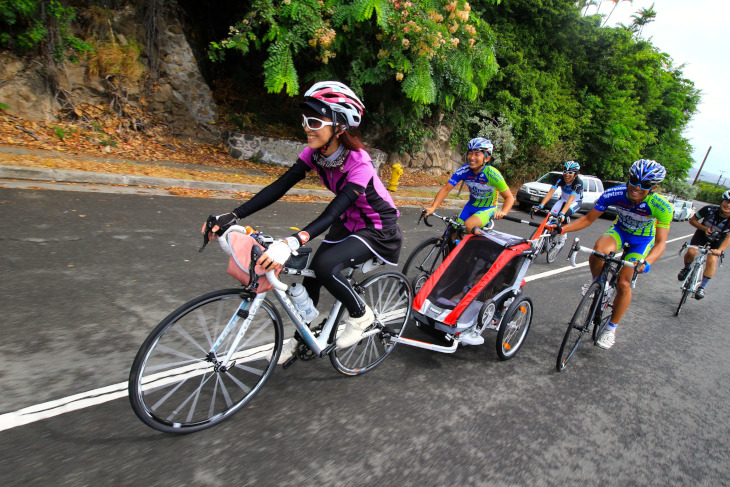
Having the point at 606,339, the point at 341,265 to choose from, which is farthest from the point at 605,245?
the point at 341,265

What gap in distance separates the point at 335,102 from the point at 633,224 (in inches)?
148

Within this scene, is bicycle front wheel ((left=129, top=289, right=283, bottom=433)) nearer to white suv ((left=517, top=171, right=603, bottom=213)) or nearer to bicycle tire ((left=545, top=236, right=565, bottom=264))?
bicycle tire ((left=545, top=236, right=565, bottom=264))

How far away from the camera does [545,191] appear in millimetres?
15625

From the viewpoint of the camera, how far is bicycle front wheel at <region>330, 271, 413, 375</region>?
129 inches

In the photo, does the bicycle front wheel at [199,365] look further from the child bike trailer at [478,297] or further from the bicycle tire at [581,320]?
the bicycle tire at [581,320]

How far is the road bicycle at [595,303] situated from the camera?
405cm

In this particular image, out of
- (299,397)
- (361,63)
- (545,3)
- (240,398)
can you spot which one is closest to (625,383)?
(299,397)

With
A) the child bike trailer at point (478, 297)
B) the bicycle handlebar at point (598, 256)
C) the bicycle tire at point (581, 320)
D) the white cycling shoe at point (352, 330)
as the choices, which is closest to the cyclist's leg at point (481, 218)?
the child bike trailer at point (478, 297)

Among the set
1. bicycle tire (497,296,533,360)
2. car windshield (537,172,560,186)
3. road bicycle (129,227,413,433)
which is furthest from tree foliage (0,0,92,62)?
car windshield (537,172,560,186)

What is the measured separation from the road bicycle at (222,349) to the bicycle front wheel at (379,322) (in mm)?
13

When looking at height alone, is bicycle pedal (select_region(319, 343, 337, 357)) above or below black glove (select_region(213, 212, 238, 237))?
below

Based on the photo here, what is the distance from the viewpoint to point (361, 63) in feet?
38.9

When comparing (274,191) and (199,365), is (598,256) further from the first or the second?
(199,365)

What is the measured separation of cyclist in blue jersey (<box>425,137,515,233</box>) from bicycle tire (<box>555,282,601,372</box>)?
135 cm
